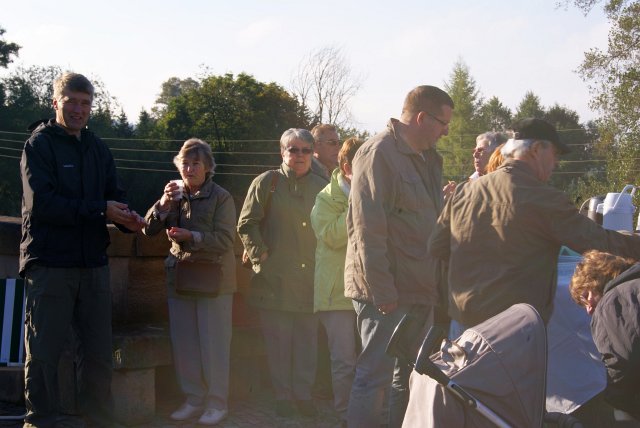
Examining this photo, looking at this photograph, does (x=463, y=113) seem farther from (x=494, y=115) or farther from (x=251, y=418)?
(x=251, y=418)

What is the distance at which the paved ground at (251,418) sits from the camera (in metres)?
6.25

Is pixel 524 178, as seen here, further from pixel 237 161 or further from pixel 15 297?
pixel 237 161

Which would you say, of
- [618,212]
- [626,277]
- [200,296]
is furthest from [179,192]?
[626,277]

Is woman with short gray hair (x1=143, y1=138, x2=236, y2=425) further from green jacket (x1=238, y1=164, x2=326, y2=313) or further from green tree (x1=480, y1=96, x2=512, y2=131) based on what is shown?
green tree (x1=480, y1=96, x2=512, y2=131)

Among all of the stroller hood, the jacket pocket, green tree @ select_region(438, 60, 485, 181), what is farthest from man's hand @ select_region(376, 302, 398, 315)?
green tree @ select_region(438, 60, 485, 181)

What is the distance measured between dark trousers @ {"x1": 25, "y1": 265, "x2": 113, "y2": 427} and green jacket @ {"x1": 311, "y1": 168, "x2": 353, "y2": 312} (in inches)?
57.7

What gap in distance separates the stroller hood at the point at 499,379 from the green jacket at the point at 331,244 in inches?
112

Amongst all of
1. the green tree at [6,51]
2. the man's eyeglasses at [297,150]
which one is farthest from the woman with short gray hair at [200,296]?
the green tree at [6,51]

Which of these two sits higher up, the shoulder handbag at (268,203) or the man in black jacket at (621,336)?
the shoulder handbag at (268,203)

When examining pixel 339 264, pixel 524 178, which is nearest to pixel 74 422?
pixel 339 264

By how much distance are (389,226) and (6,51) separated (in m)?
56.6

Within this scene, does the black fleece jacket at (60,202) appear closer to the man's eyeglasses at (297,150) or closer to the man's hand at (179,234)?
the man's hand at (179,234)

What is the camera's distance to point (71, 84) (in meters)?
5.39

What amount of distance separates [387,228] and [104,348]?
1908mm
